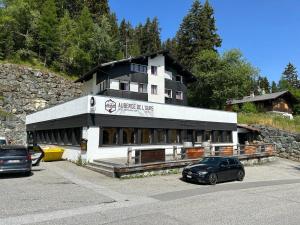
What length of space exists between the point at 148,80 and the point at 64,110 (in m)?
13.5

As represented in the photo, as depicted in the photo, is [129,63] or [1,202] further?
[129,63]

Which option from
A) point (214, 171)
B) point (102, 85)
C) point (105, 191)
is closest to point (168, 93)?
point (102, 85)

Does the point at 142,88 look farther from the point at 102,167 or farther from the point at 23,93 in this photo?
the point at 23,93

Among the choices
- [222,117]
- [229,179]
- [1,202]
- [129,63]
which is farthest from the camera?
[129,63]

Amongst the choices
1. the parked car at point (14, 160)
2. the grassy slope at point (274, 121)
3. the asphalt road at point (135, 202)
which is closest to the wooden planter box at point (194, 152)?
the asphalt road at point (135, 202)

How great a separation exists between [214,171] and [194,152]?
493cm

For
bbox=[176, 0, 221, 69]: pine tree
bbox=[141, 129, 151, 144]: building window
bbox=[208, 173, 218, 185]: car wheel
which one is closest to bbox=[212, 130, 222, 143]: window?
bbox=[141, 129, 151, 144]: building window

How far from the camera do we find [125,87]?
3547 cm

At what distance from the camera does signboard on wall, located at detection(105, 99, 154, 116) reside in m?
23.2

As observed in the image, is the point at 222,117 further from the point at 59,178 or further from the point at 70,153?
the point at 59,178

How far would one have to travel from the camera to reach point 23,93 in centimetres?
4444

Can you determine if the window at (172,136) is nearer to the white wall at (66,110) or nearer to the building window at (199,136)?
the building window at (199,136)

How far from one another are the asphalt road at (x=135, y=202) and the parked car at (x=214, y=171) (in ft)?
1.95

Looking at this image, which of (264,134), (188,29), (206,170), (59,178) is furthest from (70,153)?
(188,29)
